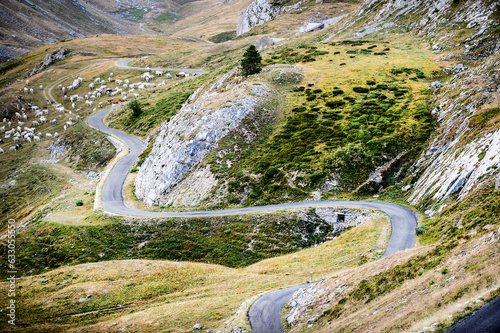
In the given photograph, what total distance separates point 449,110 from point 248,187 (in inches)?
1462

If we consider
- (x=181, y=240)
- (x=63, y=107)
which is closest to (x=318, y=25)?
(x=63, y=107)

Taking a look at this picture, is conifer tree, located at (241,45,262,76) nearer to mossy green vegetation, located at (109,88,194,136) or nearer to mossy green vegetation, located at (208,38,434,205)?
mossy green vegetation, located at (208,38,434,205)

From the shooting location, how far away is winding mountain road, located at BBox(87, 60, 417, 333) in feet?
75.7

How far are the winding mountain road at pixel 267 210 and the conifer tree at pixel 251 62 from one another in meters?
36.4

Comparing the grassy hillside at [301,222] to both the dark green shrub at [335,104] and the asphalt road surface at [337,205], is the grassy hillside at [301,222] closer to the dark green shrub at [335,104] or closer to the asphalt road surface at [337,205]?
the dark green shrub at [335,104]

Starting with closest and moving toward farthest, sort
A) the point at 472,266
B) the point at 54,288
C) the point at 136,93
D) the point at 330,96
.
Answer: the point at 472,266 → the point at 54,288 → the point at 330,96 → the point at 136,93

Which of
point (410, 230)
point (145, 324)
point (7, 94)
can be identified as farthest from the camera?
point (7, 94)

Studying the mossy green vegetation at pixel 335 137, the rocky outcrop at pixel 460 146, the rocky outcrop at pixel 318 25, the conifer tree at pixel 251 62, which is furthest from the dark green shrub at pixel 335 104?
the rocky outcrop at pixel 318 25

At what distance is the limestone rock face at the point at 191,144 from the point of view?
54.2 metres

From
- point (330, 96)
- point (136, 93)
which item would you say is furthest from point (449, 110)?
point (136, 93)

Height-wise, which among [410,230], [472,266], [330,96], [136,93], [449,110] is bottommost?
[410,230]

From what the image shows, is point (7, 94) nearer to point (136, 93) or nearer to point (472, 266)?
point (136, 93)

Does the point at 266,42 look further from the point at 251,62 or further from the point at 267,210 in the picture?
the point at 267,210

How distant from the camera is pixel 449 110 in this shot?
166 feet
